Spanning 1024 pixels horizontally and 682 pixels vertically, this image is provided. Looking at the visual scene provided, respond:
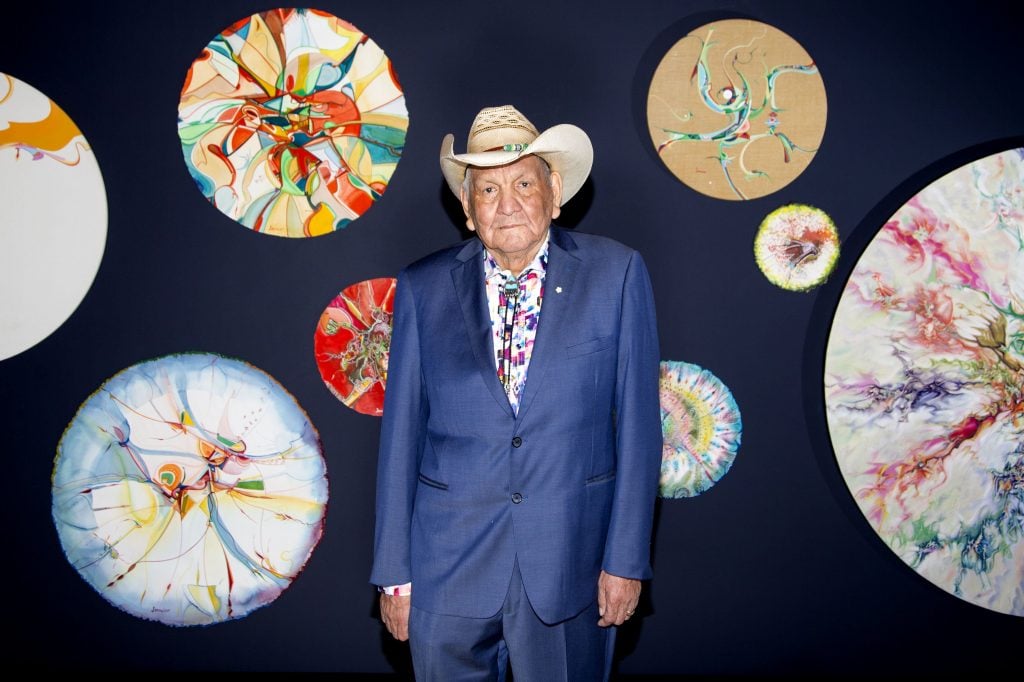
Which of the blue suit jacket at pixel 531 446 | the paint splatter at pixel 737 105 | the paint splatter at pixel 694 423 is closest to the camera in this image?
the blue suit jacket at pixel 531 446

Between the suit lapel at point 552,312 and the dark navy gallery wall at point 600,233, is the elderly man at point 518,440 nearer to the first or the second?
the suit lapel at point 552,312

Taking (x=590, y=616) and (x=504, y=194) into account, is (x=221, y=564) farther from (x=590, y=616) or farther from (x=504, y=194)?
(x=504, y=194)

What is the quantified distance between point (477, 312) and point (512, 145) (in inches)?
14.5

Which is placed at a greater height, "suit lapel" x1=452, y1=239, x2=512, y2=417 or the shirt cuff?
"suit lapel" x1=452, y1=239, x2=512, y2=417

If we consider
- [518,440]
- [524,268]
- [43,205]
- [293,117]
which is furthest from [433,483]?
[43,205]

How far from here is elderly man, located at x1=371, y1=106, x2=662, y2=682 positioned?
5.40 feet

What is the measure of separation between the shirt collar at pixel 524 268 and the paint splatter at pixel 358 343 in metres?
0.63

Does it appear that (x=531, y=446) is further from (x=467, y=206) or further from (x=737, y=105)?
(x=737, y=105)

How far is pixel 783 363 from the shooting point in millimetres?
2412

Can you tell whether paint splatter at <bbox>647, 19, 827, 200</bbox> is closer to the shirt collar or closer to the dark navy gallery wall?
the dark navy gallery wall

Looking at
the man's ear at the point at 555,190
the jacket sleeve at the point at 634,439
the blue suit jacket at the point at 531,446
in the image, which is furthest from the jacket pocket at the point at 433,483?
the man's ear at the point at 555,190

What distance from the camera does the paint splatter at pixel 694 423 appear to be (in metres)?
2.40

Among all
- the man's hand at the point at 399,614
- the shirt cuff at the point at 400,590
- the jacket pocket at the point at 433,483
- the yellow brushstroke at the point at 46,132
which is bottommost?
the man's hand at the point at 399,614

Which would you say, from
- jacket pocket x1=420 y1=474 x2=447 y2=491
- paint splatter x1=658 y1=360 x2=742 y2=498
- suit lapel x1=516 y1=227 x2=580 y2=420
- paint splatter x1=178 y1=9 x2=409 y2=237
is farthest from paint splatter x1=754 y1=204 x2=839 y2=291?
jacket pocket x1=420 y1=474 x2=447 y2=491
